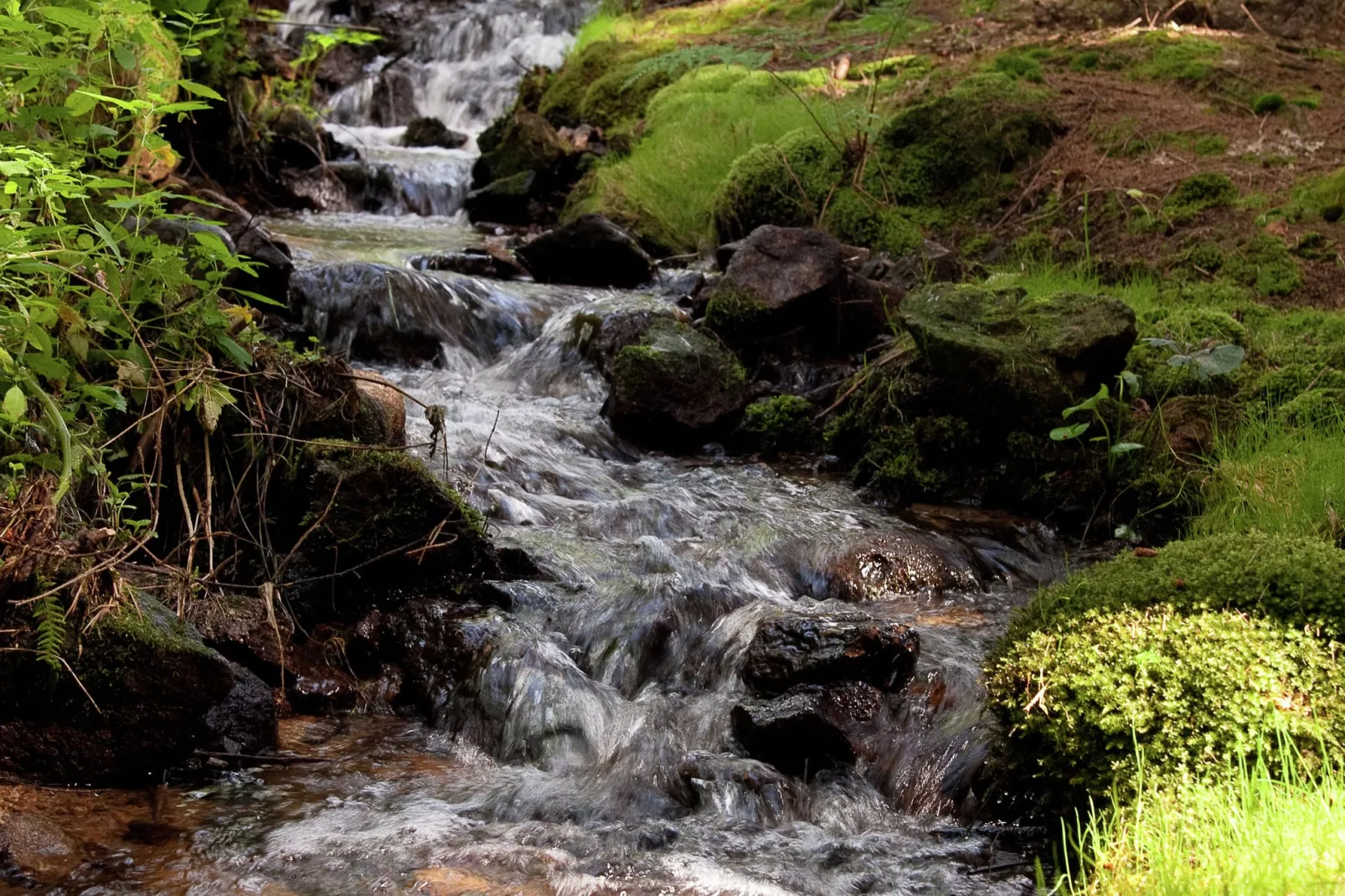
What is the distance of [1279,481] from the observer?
475 cm

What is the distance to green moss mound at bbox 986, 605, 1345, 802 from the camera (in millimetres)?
2682

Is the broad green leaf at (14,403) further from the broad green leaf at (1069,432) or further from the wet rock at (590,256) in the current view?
the wet rock at (590,256)

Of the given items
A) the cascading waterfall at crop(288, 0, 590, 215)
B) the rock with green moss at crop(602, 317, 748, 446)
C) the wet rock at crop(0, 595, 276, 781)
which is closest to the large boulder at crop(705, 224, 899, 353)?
the rock with green moss at crop(602, 317, 748, 446)

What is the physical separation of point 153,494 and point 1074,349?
4.27m

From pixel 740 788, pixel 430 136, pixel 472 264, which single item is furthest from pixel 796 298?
pixel 430 136

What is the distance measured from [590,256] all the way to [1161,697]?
7101 millimetres

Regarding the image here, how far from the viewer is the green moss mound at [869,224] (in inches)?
340

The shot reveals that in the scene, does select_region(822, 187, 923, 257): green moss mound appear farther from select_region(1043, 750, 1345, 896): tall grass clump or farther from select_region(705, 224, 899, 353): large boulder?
select_region(1043, 750, 1345, 896): tall grass clump

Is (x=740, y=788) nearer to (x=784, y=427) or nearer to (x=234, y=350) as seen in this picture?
(x=234, y=350)

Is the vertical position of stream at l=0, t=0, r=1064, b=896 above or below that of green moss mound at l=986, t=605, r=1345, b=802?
below

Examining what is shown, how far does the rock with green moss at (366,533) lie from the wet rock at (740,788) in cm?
146

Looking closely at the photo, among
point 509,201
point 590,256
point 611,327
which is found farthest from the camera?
point 509,201

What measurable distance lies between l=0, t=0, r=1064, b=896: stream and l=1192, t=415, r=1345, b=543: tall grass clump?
800mm

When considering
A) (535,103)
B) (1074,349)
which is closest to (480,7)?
(535,103)
